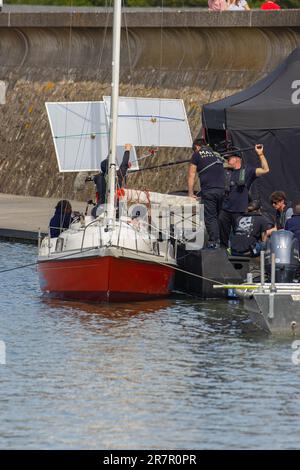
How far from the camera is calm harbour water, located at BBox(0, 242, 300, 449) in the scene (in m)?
12.6

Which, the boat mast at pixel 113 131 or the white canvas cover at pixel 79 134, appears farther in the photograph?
the white canvas cover at pixel 79 134

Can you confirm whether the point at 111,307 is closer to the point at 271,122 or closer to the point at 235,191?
the point at 235,191

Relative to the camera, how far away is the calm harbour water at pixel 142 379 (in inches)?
497

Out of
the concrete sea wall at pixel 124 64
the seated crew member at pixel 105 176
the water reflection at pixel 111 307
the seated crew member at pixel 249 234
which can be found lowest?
the water reflection at pixel 111 307

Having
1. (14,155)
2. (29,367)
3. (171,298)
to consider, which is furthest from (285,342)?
(14,155)

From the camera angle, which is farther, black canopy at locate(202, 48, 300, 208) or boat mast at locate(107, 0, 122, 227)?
black canopy at locate(202, 48, 300, 208)

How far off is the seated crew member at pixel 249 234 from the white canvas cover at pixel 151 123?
2.91m

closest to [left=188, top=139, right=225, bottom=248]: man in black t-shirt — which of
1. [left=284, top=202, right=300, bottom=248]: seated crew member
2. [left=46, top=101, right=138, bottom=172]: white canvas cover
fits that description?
[left=46, top=101, right=138, bottom=172]: white canvas cover

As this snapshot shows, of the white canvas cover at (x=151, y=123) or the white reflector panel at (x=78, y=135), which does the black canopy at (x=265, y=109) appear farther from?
the white reflector panel at (x=78, y=135)

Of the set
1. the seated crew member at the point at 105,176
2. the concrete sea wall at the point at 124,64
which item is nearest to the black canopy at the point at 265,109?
the seated crew member at the point at 105,176

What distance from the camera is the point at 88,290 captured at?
20297 millimetres

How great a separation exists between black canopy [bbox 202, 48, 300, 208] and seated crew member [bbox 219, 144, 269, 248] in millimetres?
1947

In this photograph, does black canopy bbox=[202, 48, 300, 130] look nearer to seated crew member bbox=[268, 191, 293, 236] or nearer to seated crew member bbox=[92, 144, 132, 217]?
seated crew member bbox=[92, 144, 132, 217]

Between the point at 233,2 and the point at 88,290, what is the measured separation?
14.1 metres
